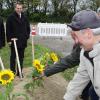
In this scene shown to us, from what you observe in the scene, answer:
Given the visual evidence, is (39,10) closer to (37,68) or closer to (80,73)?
(37,68)

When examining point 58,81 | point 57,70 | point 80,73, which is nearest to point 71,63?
point 57,70

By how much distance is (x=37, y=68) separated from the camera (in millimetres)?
7676

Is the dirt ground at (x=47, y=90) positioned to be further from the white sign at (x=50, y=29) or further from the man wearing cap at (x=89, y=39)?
the white sign at (x=50, y=29)

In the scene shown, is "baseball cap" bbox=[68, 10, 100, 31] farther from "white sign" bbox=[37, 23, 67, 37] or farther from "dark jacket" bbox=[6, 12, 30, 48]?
"white sign" bbox=[37, 23, 67, 37]

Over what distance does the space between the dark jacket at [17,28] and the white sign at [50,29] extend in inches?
304

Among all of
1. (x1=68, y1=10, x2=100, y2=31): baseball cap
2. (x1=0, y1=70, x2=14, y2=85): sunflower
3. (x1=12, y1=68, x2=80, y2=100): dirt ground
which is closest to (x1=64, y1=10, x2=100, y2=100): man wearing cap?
(x1=68, y1=10, x2=100, y2=31): baseball cap

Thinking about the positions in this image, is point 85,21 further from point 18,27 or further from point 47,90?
point 18,27

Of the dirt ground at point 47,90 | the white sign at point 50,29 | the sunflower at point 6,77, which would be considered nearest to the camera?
the sunflower at point 6,77

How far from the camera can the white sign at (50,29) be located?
19078 millimetres

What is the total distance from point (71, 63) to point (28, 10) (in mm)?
35349

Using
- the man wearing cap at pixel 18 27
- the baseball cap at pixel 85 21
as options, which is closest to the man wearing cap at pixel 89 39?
the baseball cap at pixel 85 21

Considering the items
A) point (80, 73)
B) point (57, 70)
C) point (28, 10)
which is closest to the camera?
point (80, 73)

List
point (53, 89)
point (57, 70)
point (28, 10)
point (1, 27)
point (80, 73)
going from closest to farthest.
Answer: point (80, 73), point (57, 70), point (53, 89), point (1, 27), point (28, 10)

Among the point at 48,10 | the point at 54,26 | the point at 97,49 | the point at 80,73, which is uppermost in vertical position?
the point at 97,49
